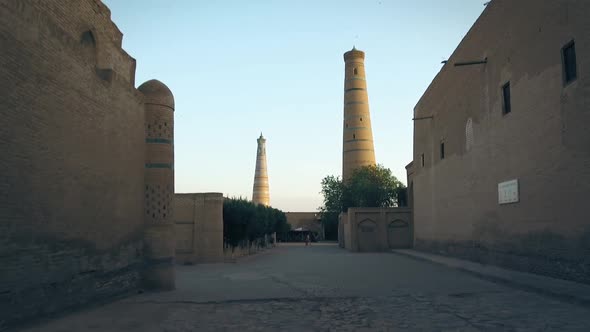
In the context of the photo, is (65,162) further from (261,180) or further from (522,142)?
(261,180)

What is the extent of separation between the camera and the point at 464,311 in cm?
802

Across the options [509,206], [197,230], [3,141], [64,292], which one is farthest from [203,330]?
[197,230]

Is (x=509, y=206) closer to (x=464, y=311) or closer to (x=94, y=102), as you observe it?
(x=464, y=311)

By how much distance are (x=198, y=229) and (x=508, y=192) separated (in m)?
12.4

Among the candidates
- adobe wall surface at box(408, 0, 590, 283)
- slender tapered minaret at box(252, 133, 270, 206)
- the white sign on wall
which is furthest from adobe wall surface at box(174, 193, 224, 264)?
slender tapered minaret at box(252, 133, 270, 206)

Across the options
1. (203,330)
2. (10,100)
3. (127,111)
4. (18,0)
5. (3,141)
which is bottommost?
(203,330)

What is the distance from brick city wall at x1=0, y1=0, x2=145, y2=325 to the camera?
6867 mm

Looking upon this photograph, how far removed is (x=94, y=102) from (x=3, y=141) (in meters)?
2.69

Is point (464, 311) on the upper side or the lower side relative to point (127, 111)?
lower

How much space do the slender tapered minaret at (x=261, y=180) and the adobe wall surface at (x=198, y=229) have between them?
40.0 meters

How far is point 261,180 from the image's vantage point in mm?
62750

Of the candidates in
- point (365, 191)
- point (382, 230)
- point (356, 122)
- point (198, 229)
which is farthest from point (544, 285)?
point (356, 122)

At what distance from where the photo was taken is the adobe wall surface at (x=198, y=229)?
21.4 meters

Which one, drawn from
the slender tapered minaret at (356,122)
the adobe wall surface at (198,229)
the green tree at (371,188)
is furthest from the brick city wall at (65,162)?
the slender tapered minaret at (356,122)
